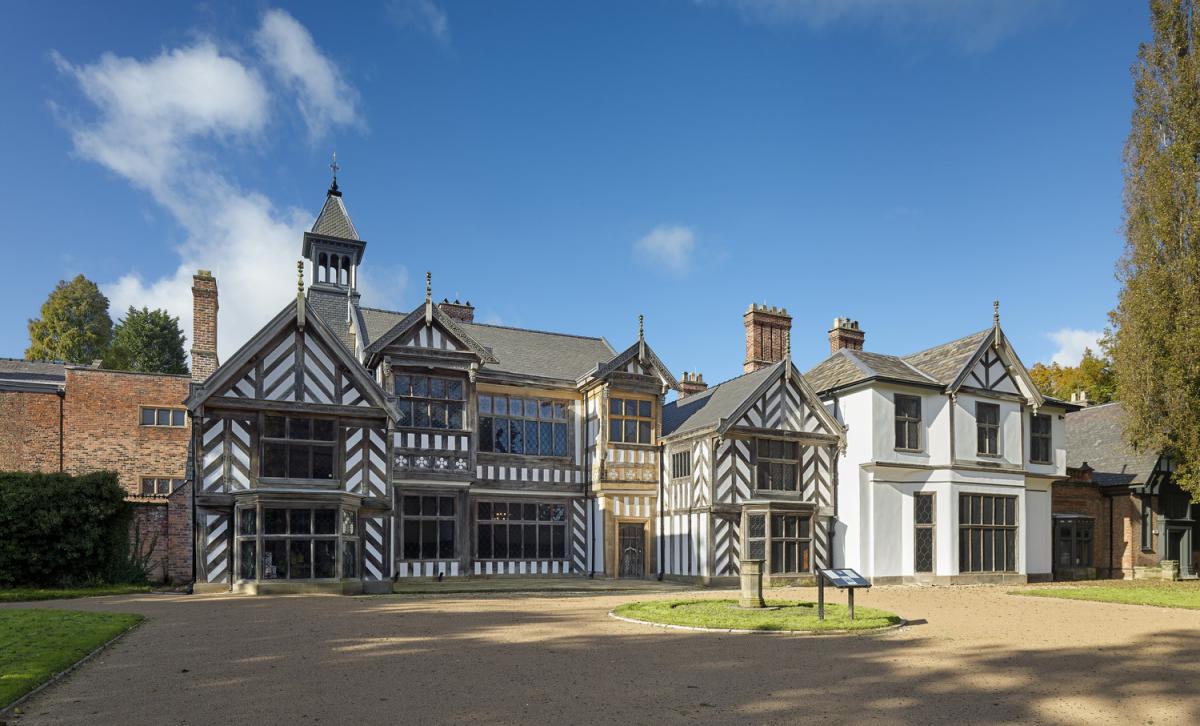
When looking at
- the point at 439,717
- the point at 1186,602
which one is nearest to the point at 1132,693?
the point at 439,717

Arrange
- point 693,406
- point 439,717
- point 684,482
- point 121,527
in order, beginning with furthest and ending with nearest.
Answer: point 693,406, point 684,482, point 121,527, point 439,717

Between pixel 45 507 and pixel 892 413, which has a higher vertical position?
pixel 892 413

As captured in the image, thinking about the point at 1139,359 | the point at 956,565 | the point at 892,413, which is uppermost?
the point at 1139,359

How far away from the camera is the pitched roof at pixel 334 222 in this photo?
2906 cm

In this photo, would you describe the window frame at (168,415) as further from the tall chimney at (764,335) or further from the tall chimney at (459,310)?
the tall chimney at (764,335)

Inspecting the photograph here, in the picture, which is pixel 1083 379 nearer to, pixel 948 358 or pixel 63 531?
pixel 948 358

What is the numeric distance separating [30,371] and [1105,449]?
39065 millimetres

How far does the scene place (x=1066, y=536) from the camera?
28.5 meters

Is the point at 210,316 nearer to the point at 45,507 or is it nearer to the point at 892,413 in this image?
the point at 45,507

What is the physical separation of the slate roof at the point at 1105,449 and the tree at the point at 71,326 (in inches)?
1921

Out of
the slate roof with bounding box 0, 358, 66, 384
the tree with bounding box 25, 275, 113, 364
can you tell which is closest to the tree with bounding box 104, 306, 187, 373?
the tree with bounding box 25, 275, 113, 364

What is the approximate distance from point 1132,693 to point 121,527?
19.9 m

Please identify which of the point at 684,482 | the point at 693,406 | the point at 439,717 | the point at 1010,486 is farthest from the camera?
the point at 693,406

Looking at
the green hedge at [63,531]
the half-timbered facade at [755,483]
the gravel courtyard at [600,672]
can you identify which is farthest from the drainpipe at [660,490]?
the green hedge at [63,531]
